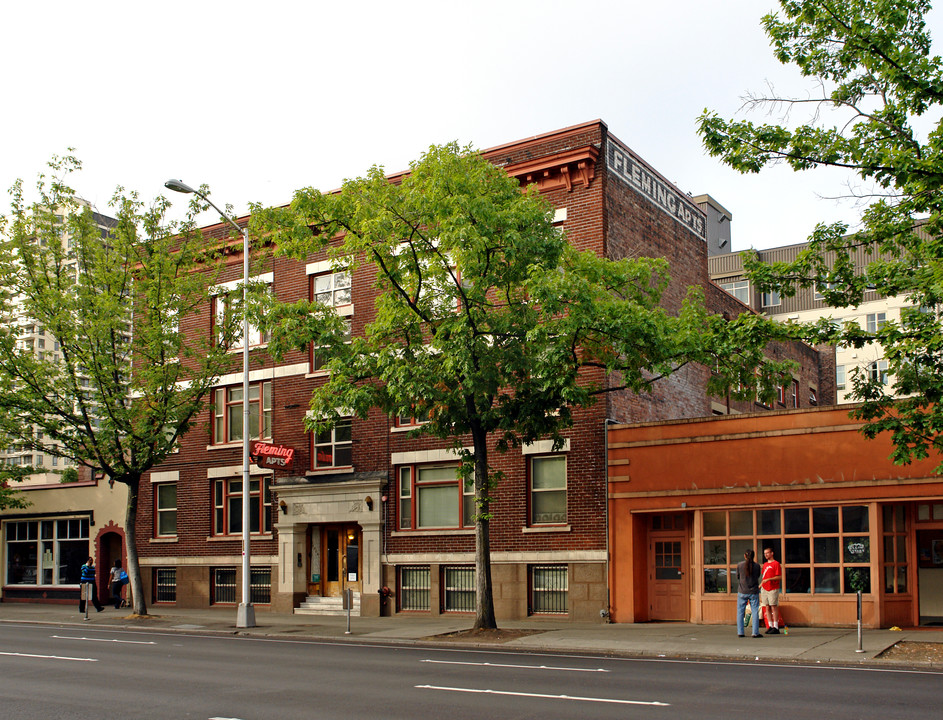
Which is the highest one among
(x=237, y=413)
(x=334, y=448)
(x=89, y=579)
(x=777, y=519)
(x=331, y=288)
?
(x=331, y=288)

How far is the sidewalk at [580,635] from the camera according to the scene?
1670 cm

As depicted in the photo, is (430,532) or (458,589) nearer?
(458,589)

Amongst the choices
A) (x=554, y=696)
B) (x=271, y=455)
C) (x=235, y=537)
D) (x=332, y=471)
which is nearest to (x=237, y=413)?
(x=235, y=537)

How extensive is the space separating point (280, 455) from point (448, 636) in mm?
9428

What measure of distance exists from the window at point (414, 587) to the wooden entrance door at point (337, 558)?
59.0 inches

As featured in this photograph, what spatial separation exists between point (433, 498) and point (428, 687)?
1431 centimetres

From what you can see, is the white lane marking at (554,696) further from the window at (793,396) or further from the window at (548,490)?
the window at (793,396)

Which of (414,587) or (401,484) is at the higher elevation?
(401,484)

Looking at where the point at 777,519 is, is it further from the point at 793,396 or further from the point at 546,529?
the point at 793,396

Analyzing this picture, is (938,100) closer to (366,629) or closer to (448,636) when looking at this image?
(448,636)

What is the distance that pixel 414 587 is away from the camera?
27391 millimetres

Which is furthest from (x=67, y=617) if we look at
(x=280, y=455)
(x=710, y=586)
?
(x=710, y=586)

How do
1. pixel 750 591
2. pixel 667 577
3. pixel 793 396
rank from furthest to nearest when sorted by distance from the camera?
pixel 793 396 < pixel 667 577 < pixel 750 591

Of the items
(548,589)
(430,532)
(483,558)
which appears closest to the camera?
(483,558)
